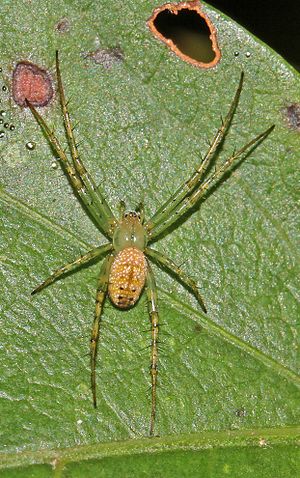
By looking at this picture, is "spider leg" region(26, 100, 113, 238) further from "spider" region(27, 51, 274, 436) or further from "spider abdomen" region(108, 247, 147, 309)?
"spider abdomen" region(108, 247, 147, 309)

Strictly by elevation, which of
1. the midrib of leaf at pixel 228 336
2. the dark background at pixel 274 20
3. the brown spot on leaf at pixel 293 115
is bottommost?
the midrib of leaf at pixel 228 336

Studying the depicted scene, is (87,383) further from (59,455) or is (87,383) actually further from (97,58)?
(97,58)

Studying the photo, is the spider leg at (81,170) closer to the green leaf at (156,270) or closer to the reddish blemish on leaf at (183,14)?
the green leaf at (156,270)

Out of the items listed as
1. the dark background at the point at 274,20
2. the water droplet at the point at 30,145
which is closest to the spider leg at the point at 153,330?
the water droplet at the point at 30,145

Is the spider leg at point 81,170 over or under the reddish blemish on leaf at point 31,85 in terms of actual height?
under

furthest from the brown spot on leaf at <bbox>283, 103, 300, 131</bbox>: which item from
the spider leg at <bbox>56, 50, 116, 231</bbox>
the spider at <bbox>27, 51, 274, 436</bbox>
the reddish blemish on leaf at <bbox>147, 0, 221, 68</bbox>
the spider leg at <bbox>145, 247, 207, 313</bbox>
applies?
the spider leg at <bbox>56, 50, 116, 231</bbox>

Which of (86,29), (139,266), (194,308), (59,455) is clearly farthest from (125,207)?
(59,455)

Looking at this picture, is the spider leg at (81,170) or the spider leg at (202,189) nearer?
the spider leg at (81,170)

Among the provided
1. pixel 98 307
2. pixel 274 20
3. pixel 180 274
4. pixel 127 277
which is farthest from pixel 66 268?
pixel 274 20
